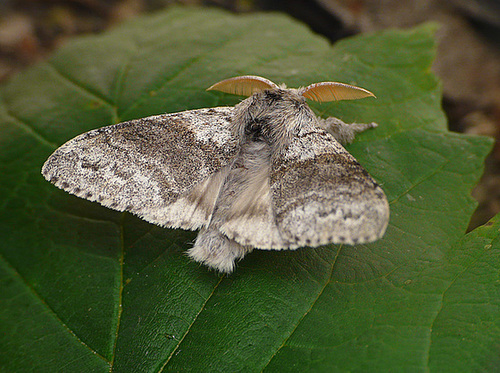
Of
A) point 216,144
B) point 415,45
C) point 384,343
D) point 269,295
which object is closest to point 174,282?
point 269,295

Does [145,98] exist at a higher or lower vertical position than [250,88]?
lower

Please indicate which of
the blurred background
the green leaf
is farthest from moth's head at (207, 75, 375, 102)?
the blurred background

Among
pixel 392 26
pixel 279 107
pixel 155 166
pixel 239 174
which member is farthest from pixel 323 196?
pixel 392 26

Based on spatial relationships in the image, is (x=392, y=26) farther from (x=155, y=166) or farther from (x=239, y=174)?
(x=155, y=166)

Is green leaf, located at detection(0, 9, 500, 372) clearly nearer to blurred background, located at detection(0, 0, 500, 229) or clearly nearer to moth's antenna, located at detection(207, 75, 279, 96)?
moth's antenna, located at detection(207, 75, 279, 96)

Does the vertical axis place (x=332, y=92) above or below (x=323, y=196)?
above

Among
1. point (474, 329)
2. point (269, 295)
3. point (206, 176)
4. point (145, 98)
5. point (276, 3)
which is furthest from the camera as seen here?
point (276, 3)

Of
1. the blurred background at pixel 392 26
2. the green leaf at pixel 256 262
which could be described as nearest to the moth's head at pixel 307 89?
the green leaf at pixel 256 262

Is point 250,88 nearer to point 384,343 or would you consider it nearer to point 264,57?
point 264,57
